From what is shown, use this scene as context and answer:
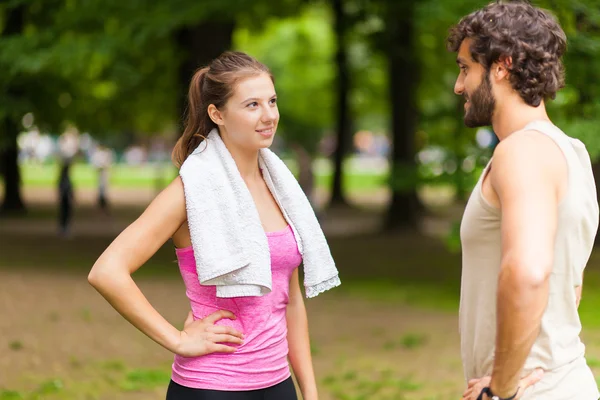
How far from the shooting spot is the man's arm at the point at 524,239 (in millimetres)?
2230

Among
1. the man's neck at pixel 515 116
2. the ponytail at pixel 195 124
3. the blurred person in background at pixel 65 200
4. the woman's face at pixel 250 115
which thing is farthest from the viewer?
the blurred person in background at pixel 65 200

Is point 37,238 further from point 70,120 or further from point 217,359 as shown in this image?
point 217,359

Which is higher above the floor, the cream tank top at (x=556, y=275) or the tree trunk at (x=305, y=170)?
the cream tank top at (x=556, y=275)

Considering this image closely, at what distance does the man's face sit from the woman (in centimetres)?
69

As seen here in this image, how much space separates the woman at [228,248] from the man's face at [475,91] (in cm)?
69

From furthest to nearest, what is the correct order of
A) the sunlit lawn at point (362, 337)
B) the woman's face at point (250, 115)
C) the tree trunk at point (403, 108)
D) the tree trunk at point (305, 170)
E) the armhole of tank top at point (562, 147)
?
1. the tree trunk at point (403, 108)
2. the tree trunk at point (305, 170)
3. the sunlit lawn at point (362, 337)
4. the woman's face at point (250, 115)
5. the armhole of tank top at point (562, 147)

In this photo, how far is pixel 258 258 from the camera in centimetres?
284

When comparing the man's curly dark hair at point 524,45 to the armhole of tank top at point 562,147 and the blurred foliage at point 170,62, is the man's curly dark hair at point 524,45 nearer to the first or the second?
the armhole of tank top at point 562,147

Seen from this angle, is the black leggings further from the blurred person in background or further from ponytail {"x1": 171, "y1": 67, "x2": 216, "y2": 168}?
the blurred person in background

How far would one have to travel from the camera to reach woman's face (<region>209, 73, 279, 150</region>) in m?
2.97

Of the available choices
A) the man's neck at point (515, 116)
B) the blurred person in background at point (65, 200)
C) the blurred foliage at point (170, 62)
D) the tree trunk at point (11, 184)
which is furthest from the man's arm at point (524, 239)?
the tree trunk at point (11, 184)

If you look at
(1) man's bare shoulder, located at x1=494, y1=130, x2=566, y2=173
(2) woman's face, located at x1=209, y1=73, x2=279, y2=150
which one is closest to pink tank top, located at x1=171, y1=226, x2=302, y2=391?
(2) woman's face, located at x1=209, y1=73, x2=279, y2=150

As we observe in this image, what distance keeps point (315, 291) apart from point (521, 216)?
3.42ft

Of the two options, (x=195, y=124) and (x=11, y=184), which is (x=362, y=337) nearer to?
(x=195, y=124)
